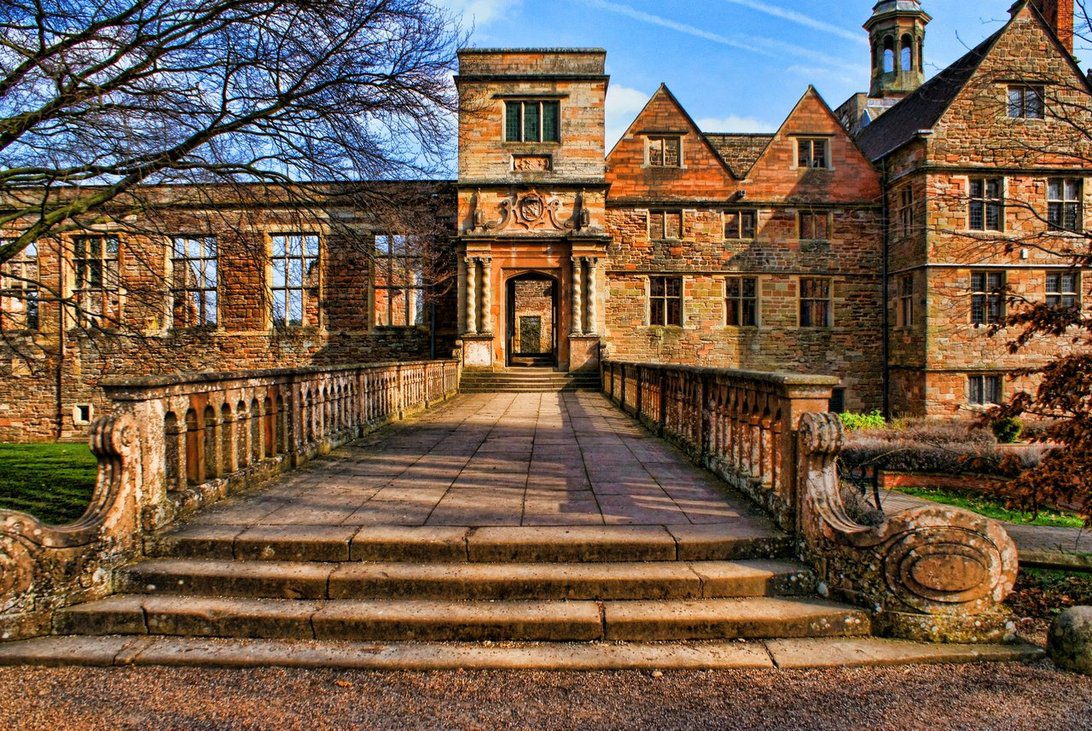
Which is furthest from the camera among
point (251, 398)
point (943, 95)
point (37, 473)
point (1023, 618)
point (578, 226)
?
point (943, 95)

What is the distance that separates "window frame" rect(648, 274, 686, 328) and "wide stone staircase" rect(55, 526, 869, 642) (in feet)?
62.7

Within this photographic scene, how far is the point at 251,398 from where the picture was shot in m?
5.73

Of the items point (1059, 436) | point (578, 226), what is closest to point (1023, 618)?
point (1059, 436)

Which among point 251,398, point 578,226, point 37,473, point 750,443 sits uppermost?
point 578,226

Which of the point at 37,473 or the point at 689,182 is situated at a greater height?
the point at 689,182

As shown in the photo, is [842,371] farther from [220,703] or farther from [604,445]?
[220,703]

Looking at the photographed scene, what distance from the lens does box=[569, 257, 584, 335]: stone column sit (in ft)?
66.8

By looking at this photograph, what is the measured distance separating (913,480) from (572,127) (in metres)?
14.9

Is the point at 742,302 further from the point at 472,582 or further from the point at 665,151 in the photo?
the point at 472,582

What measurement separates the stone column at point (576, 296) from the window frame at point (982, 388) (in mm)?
13041

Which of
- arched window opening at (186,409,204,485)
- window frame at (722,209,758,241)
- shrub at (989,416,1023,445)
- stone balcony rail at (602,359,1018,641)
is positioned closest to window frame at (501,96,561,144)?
window frame at (722,209,758,241)

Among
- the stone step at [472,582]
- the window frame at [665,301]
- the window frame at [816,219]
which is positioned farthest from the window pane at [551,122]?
the stone step at [472,582]

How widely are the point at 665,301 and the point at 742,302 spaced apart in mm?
2930

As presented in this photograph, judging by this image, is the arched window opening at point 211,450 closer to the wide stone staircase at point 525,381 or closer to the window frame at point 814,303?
the wide stone staircase at point 525,381
